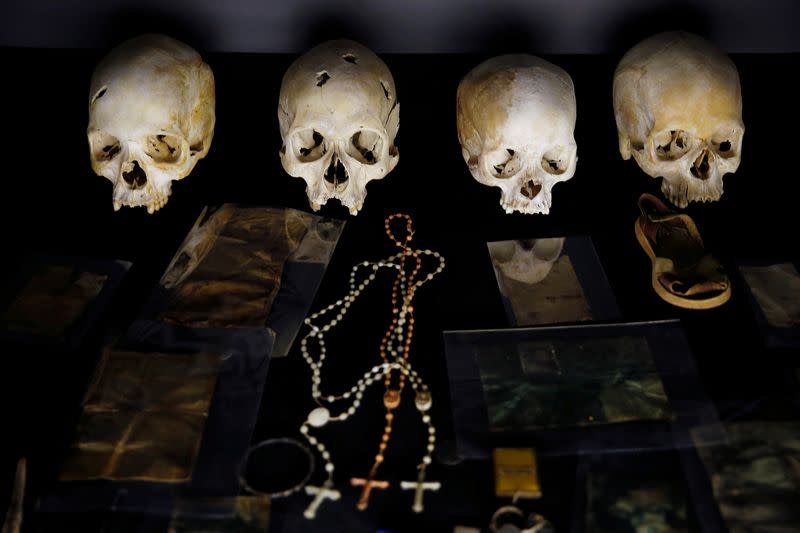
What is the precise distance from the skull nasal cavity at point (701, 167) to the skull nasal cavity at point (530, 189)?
42 cm

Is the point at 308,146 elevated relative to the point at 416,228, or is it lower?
elevated

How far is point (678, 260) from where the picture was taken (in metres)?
1.85

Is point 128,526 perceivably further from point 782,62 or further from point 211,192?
point 782,62

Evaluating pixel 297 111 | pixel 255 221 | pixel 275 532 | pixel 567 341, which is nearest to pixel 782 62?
pixel 567 341

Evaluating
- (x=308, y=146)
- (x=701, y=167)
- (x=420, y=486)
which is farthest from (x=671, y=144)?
(x=420, y=486)

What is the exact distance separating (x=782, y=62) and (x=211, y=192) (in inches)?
70.1

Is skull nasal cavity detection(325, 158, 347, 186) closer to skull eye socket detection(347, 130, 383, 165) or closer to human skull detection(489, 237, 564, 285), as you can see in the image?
skull eye socket detection(347, 130, 383, 165)

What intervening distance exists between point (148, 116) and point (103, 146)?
0.60 ft

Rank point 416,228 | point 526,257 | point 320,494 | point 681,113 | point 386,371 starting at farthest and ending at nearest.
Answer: point 416,228
point 526,257
point 681,113
point 386,371
point 320,494

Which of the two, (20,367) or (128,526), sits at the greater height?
(20,367)

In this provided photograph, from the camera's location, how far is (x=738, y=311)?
175 centimetres

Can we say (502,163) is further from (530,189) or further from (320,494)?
(320,494)

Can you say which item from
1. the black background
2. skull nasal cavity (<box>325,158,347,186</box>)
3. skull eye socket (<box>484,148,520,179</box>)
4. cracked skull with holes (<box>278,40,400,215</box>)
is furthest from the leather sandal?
skull nasal cavity (<box>325,158,347,186</box>)

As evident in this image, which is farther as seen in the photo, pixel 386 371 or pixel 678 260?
pixel 678 260
